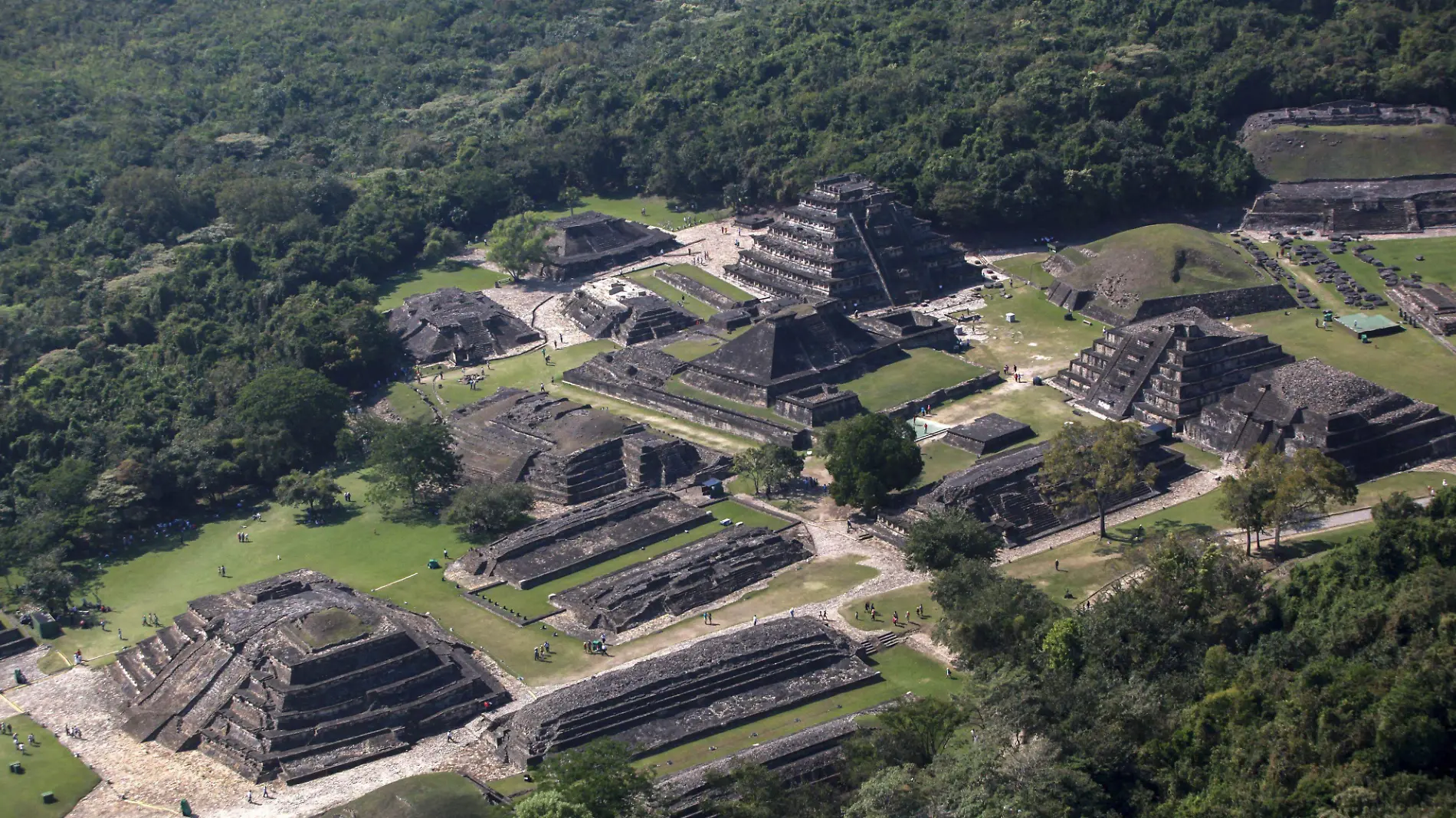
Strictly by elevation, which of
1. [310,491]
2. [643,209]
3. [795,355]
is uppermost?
[795,355]

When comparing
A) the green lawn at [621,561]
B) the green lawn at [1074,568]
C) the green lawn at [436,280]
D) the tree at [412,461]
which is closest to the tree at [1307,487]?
the green lawn at [1074,568]

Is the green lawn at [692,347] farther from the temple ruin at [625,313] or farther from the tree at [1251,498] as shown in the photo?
the tree at [1251,498]

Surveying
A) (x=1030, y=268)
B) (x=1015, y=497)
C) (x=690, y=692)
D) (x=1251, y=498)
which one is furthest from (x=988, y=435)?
(x=1030, y=268)

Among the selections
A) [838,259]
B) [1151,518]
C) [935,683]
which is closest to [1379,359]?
[1151,518]

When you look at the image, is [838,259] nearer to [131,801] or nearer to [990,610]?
[990,610]

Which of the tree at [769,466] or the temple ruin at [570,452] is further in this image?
the temple ruin at [570,452]

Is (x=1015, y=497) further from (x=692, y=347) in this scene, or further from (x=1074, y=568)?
(x=692, y=347)

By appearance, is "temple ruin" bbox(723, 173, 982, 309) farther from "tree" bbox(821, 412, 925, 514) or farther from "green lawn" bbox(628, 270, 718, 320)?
"tree" bbox(821, 412, 925, 514)
